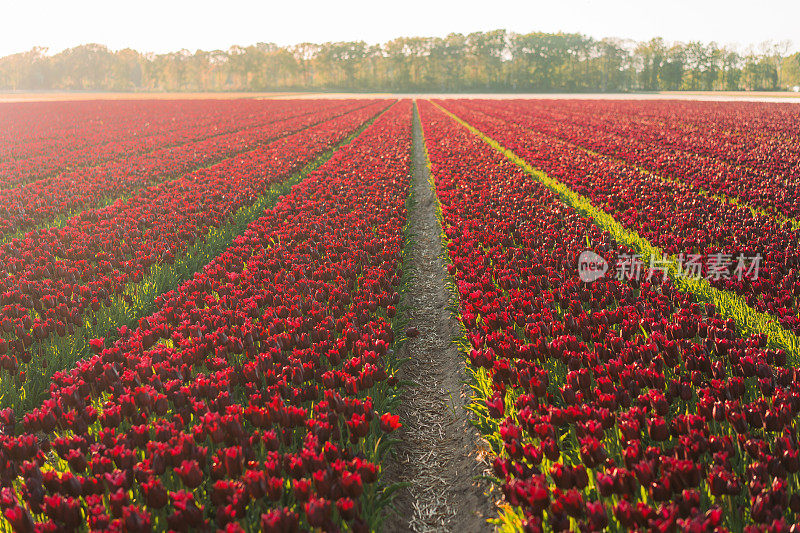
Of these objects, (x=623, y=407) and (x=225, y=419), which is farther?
(x=623, y=407)

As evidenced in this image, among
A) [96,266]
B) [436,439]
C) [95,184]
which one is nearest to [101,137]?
[95,184]

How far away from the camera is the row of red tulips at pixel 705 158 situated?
1171 cm

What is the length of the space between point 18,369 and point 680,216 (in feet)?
34.2

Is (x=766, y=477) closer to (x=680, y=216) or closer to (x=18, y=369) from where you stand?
(x=18, y=369)

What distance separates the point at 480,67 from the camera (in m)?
143

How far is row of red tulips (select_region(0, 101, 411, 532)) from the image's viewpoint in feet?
9.87

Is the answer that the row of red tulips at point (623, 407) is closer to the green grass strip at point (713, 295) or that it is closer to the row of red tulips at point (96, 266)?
the green grass strip at point (713, 295)

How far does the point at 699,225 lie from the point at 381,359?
285 inches

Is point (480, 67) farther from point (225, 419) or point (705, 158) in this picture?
point (225, 419)

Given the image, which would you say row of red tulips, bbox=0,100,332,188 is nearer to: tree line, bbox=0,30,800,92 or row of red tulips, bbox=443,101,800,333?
row of red tulips, bbox=443,101,800,333

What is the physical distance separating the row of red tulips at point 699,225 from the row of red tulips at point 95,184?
1244 cm

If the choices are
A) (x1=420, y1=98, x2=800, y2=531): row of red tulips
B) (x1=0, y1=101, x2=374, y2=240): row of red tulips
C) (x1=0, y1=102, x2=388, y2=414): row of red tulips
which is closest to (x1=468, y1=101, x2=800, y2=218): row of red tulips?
(x1=420, y1=98, x2=800, y2=531): row of red tulips

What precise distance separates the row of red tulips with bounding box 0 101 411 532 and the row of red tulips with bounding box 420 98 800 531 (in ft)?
3.35

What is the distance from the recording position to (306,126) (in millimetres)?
32656
